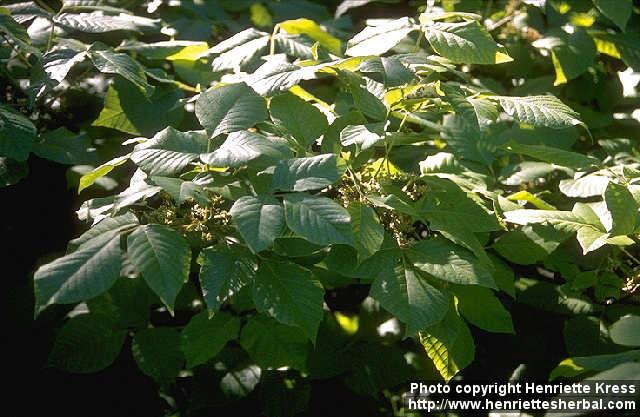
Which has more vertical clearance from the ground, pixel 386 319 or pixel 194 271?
pixel 194 271

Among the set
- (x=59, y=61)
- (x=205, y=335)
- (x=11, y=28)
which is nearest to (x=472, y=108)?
(x=205, y=335)

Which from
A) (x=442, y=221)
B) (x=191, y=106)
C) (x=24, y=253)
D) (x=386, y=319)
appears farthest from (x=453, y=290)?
(x=24, y=253)

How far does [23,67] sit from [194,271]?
790mm

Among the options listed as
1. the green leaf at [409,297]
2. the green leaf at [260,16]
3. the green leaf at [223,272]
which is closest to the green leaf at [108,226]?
the green leaf at [223,272]

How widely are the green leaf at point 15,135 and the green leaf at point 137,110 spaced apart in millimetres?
244

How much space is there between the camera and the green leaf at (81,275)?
121cm

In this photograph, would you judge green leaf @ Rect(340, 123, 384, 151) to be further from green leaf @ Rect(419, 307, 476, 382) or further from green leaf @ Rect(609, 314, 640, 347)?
green leaf @ Rect(609, 314, 640, 347)

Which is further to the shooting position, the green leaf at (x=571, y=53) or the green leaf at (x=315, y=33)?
the green leaf at (x=571, y=53)

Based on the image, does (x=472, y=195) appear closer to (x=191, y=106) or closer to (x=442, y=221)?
(x=442, y=221)

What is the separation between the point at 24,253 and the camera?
6.51ft

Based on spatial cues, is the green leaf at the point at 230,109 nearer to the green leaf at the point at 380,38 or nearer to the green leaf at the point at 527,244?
the green leaf at the point at 380,38

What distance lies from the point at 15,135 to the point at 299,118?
0.66m

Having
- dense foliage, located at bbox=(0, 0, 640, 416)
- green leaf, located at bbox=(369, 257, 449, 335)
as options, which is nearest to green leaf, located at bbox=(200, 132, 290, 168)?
dense foliage, located at bbox=(0, 0, 640, 416)

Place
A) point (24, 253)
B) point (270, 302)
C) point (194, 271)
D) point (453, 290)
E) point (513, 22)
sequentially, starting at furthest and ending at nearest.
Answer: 1. point (513, 22)
2. point (24, 253)
3. point (194, 271)
4. point (453, 290)
5. point (270, 302)
